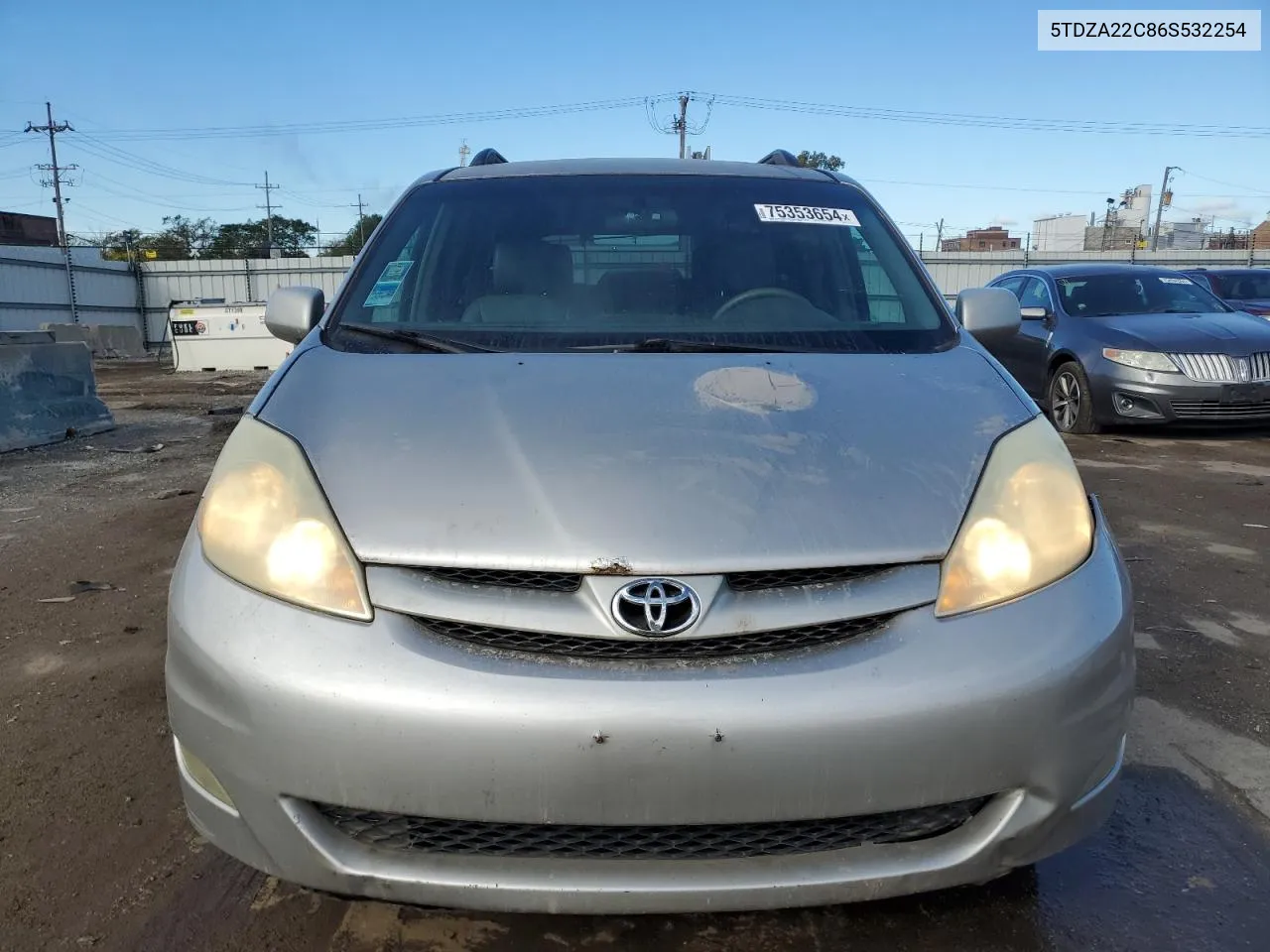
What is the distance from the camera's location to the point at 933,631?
153 centimetres

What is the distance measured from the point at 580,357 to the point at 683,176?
100cm

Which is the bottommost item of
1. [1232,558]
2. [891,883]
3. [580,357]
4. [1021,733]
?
[1232,558]

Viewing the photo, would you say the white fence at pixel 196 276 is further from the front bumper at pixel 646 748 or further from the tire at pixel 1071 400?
the front bumper at pixel 646 748

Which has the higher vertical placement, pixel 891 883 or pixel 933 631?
pixel 933 631

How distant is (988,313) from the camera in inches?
107

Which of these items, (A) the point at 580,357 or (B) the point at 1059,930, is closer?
(B) the point at 1059,930

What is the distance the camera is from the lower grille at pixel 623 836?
4.90 feet

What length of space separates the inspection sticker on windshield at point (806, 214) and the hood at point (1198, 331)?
5.95 meters

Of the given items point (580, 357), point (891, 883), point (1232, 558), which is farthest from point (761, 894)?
point (1232, 558)

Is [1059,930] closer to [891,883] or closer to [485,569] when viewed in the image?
[891,883]

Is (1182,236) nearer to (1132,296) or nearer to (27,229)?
(1132,296)

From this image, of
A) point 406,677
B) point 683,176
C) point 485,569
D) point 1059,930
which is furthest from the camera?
point 683,176

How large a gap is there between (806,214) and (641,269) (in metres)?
0.58

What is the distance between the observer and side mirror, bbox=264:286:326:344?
105 inches
